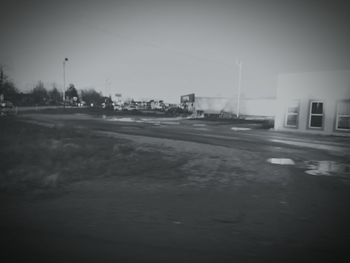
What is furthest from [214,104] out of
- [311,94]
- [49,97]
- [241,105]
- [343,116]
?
[49,97]

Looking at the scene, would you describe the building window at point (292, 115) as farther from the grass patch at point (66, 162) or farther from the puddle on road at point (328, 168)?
the grass patch at point (66, 162)

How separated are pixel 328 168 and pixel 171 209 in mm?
6388

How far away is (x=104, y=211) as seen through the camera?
510cm

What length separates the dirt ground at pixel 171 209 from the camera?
12.2ft

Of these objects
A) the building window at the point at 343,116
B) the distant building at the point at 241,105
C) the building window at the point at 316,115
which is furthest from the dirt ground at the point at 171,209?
the distant building at the point at 241,105

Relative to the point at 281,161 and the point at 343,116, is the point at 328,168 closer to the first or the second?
the point at 281,161

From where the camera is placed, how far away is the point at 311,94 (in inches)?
866

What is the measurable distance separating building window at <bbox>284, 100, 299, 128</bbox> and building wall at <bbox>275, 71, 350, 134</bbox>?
164 millimetres

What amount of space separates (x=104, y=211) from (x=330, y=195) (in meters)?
4.92

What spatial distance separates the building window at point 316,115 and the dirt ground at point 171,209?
1327 cm

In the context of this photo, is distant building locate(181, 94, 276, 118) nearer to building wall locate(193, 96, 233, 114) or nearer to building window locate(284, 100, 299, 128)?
building wall locate(193, 96, 233, 114)

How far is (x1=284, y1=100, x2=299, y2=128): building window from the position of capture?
22995 millimetres

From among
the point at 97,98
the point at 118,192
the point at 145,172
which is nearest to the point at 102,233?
the point at 118,192

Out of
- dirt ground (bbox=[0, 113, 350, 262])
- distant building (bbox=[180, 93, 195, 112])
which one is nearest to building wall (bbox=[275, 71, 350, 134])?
dirt ground (bbox=[0, 113, 350, 262])
